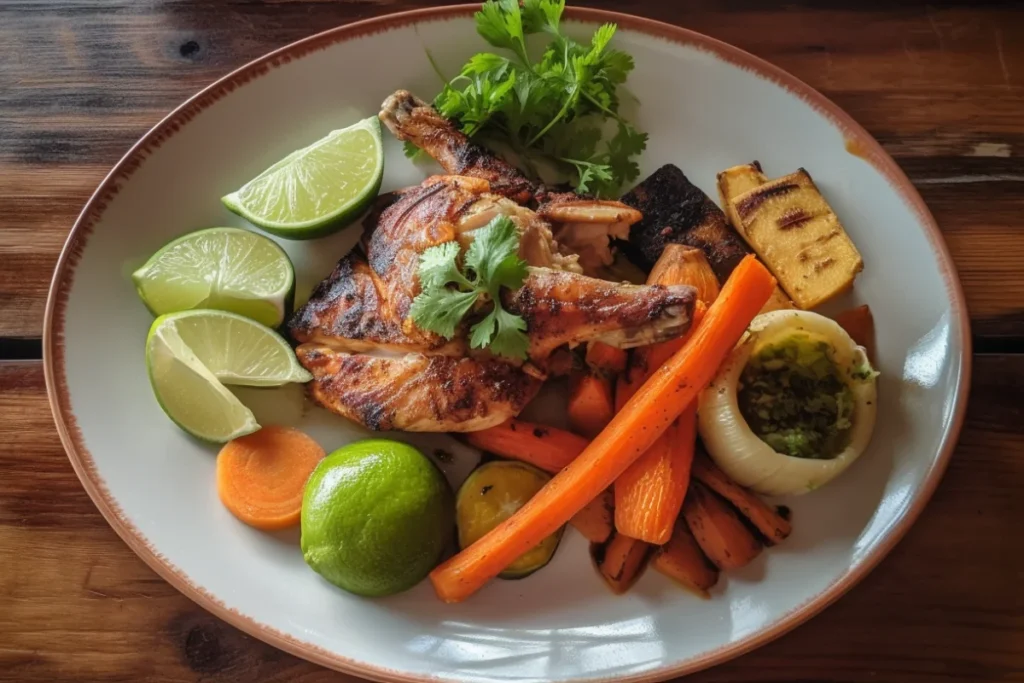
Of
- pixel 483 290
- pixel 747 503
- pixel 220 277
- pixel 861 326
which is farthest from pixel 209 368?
pixel 861 326

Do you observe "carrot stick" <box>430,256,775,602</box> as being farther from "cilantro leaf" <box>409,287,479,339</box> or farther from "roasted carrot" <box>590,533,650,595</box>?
"cilantro leaf" <box>409,287,479,339</box>

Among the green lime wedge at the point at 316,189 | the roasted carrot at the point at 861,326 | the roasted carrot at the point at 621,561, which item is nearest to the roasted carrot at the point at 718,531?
the roasted carrot at the point at 621,561

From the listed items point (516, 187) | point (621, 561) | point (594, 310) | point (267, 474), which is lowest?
point (621, 561)

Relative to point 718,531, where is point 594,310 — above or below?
above

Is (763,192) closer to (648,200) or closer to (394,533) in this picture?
(648,200)

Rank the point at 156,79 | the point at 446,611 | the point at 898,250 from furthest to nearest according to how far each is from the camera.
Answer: the point at 156,79
the point at 898,250
the point at 446,611

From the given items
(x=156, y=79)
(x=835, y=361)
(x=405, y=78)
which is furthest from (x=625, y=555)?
(x=156, y=79)

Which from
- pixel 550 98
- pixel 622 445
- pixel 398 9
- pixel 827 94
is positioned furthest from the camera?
pixel 398 9

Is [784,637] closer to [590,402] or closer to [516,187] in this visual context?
[590,402]
